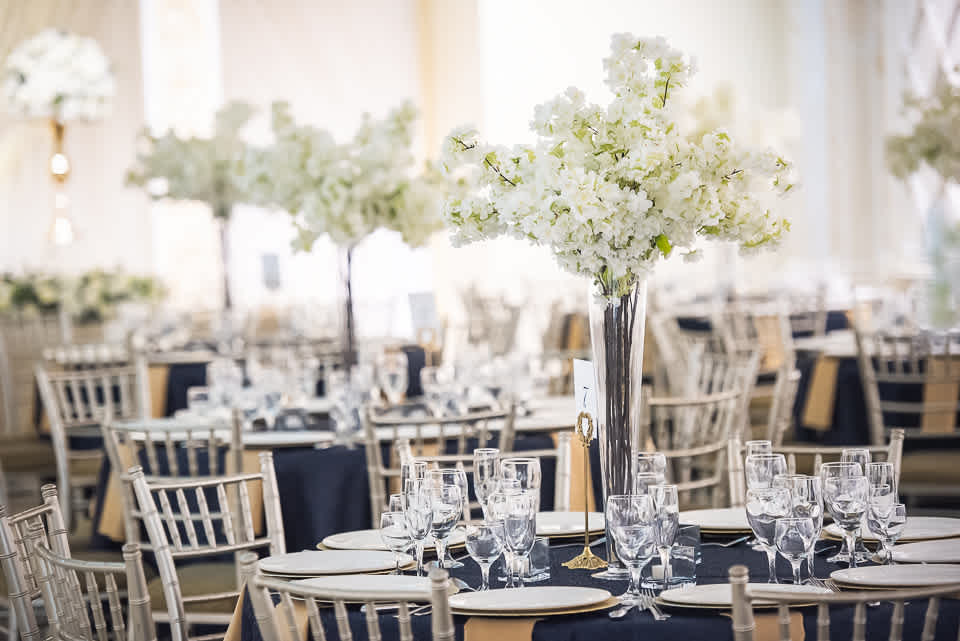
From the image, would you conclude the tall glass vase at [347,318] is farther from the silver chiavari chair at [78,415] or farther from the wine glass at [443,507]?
the wine glass at [443,507]

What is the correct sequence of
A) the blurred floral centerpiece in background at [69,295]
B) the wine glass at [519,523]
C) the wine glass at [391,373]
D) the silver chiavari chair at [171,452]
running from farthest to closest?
the blurred floral centerpiece in background at [69,295], the wine glass at [391,373], the silver chiavari chair at [171,452], the wine glass at [519,523]

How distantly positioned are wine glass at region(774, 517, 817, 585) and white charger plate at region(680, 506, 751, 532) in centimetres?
39

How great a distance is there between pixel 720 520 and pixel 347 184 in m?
2.48

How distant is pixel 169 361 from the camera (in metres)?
6.41

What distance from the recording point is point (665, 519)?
2.04 m

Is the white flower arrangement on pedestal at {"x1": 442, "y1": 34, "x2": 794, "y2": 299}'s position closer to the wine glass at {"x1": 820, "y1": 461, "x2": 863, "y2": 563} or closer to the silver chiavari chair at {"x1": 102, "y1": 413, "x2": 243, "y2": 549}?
the wine glass at {"x1": 820, "y1": 461, "x2": 863, "y2": 563}

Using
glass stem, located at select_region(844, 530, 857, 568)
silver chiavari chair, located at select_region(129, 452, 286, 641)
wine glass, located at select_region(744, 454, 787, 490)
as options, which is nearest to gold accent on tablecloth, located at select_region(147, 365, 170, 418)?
silver chiavari chair, located at select_region(129, 452, 286, 641)

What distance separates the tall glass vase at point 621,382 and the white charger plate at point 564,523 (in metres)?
0.17

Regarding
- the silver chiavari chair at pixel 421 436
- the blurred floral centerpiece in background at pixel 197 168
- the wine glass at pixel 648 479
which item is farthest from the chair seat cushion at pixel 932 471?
the blurred floral centerpiece in background at pixel 197 168

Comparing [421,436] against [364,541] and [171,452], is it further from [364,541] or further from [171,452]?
[364,541]

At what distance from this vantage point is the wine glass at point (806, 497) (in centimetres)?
207

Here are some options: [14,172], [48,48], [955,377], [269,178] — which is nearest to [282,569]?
[269,178]

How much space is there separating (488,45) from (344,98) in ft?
4.98

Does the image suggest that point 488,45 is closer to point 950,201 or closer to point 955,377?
point 950,201
